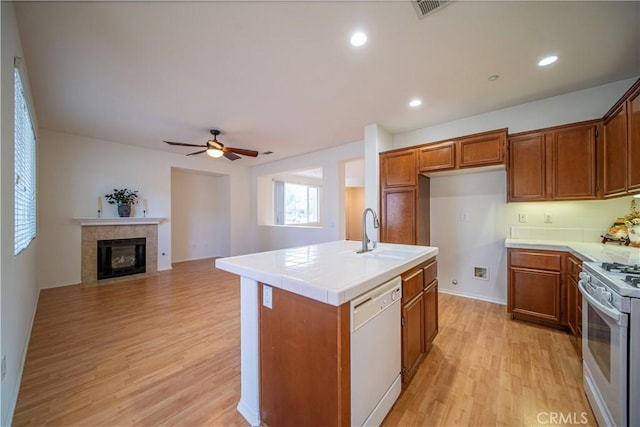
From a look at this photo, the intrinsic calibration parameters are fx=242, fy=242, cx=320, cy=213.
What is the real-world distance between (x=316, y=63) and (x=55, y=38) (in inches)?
83.1

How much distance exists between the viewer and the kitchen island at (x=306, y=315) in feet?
3.57

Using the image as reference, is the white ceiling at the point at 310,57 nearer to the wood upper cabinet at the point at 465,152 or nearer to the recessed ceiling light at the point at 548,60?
the recessed ceiling light at the point at 548,60

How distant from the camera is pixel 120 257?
483 centimetres

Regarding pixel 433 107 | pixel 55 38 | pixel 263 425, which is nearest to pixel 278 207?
pixel 433 107

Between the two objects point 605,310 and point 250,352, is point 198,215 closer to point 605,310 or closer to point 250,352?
point 250,352

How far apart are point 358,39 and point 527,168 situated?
2426 millimetres

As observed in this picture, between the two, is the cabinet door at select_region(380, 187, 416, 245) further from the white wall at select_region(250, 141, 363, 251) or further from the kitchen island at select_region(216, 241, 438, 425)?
the kitchen island at select_region(216, 241, 438, 425)

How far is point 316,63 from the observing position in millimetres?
2254

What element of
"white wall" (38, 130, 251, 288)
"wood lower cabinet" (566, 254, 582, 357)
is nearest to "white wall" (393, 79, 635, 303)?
"wood lower cabinet" (566, 254, 582, 357)

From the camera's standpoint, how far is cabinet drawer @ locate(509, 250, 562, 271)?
2502 mm

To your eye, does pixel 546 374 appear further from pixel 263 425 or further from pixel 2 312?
pixel 2 312

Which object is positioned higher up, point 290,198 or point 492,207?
point 290,198

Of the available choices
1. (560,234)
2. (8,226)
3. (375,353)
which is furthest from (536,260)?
(8,226)

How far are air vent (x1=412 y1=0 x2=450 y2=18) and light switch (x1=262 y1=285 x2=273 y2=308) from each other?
80.9 inches
